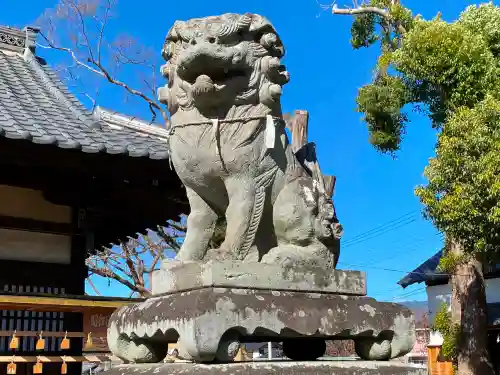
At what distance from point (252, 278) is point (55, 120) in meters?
4.34

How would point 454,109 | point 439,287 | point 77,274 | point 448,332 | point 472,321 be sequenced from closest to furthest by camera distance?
point 77,274
point 454,109
point 472,321
point 448,332
point 439,287

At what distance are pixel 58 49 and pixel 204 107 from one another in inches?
532

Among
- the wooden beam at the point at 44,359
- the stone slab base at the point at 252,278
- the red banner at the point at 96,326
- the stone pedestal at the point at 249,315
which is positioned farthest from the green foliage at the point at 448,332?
the stone slab base at the point at 252,278

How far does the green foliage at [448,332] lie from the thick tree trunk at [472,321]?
1.34 ft

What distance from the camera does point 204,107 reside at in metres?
3.28

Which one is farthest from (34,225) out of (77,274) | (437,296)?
(437,296)

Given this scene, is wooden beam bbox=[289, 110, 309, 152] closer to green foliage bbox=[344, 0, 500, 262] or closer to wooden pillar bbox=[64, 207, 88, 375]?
wooden pillar bbox=[64, 207, 88, 375]

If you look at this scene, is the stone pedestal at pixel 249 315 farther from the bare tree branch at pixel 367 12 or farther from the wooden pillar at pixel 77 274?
the bare tree branch at pixel 367 12

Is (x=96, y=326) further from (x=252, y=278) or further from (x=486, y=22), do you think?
(x=486, y=22)

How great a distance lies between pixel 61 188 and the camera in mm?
6781

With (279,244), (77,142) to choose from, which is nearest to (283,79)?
(279,244)

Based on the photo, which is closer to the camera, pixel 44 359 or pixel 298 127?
pixel 298 127

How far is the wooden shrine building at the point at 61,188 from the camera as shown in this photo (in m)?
5.95

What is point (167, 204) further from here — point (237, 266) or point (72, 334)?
point (237, 266)
